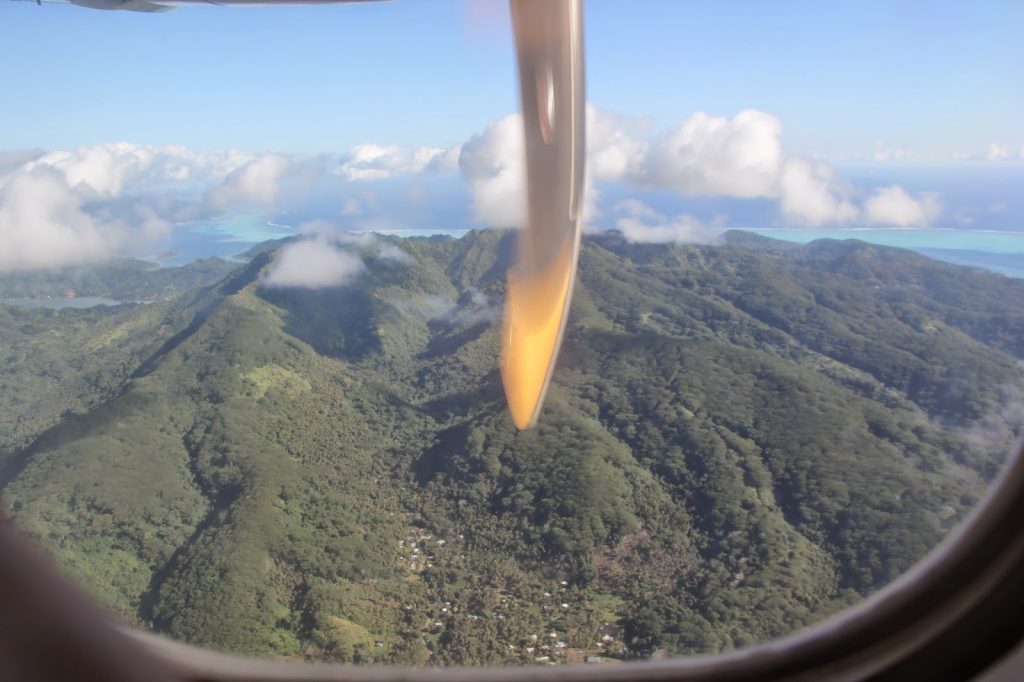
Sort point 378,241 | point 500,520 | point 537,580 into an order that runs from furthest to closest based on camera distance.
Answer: point 378,241, point 500,520, point 537,580

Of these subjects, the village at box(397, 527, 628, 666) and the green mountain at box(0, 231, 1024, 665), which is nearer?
the village at box(397, 527, 628, 666)

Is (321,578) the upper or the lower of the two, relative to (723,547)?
lower

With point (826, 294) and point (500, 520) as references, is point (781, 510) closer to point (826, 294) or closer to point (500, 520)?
point (500, 520)

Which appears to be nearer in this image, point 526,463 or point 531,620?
point 531,620

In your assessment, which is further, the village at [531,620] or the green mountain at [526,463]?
the green mountain at [526,463]

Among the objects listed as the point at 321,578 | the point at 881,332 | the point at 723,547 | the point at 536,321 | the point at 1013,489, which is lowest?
the point at 321,578

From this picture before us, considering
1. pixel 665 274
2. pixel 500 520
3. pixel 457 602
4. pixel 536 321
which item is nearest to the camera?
pixel 536 321

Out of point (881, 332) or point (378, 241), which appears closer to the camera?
point (881, 332)

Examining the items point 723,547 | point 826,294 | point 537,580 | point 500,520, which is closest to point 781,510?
point 723,547
